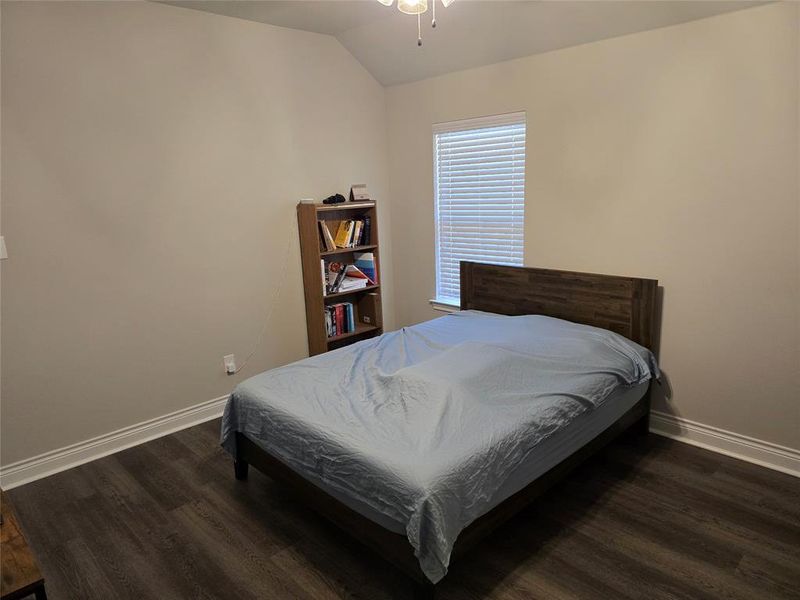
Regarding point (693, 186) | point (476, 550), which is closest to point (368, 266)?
point (693, 186)

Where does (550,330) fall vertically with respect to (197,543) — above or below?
above

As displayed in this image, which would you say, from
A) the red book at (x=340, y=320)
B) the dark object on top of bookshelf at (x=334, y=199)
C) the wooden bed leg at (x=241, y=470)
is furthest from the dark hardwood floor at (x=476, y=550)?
the dark object on top of bookshelf at (x=334, y=199)

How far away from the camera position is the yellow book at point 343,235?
13.0ft

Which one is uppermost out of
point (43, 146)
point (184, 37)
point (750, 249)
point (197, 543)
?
point (184, 37)

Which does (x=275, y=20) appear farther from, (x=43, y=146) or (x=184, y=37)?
(x=43, y=146)

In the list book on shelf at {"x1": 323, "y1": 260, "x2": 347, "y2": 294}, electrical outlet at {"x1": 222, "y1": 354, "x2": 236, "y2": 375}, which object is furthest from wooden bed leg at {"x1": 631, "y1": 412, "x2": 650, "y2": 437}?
electrical outlet at {"x1": 222, "y1": 354, "x2": 236, "y2": 375}

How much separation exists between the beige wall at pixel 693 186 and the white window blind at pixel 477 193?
0.14m

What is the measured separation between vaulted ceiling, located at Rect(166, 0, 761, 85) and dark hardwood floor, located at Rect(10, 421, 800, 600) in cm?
233

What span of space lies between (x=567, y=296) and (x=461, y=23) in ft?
5.99

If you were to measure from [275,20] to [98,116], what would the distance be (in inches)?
51.1

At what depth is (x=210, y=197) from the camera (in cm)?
336

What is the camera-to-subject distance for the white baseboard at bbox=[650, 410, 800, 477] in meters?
2.67

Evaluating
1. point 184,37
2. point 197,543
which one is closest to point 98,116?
point 184,37

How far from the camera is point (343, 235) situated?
3973mm
